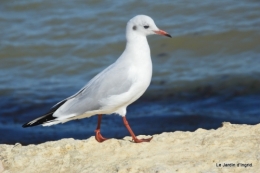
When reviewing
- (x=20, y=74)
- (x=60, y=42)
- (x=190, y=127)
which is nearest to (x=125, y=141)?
(x=190, y=127)

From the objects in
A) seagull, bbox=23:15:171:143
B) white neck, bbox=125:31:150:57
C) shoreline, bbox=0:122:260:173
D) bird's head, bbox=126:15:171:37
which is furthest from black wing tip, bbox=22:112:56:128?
bird's head, bbox=126:15:171:37

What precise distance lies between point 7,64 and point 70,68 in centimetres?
129

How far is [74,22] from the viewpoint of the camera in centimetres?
1219

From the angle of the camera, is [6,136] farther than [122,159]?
Yes

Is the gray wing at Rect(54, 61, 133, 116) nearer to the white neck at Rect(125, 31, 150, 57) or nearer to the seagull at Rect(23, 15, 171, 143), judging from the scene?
the seagull at Rect(23, 15, 171, 143)

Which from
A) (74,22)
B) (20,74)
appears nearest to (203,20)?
(74,22)

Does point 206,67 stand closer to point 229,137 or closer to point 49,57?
point 49,57

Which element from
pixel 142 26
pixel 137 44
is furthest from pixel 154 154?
pixel 142 26

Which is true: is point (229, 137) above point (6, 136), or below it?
above

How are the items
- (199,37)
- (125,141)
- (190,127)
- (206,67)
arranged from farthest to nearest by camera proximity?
1. (199,37)
2. (206,67)
3. (190,127)
4. (125,141)

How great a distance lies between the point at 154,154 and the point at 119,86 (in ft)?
2.69

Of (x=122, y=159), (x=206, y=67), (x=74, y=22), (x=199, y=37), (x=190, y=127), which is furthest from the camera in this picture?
(x=74, y=22)

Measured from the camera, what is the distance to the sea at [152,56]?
27.6 feet

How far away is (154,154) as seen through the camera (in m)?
4.84
